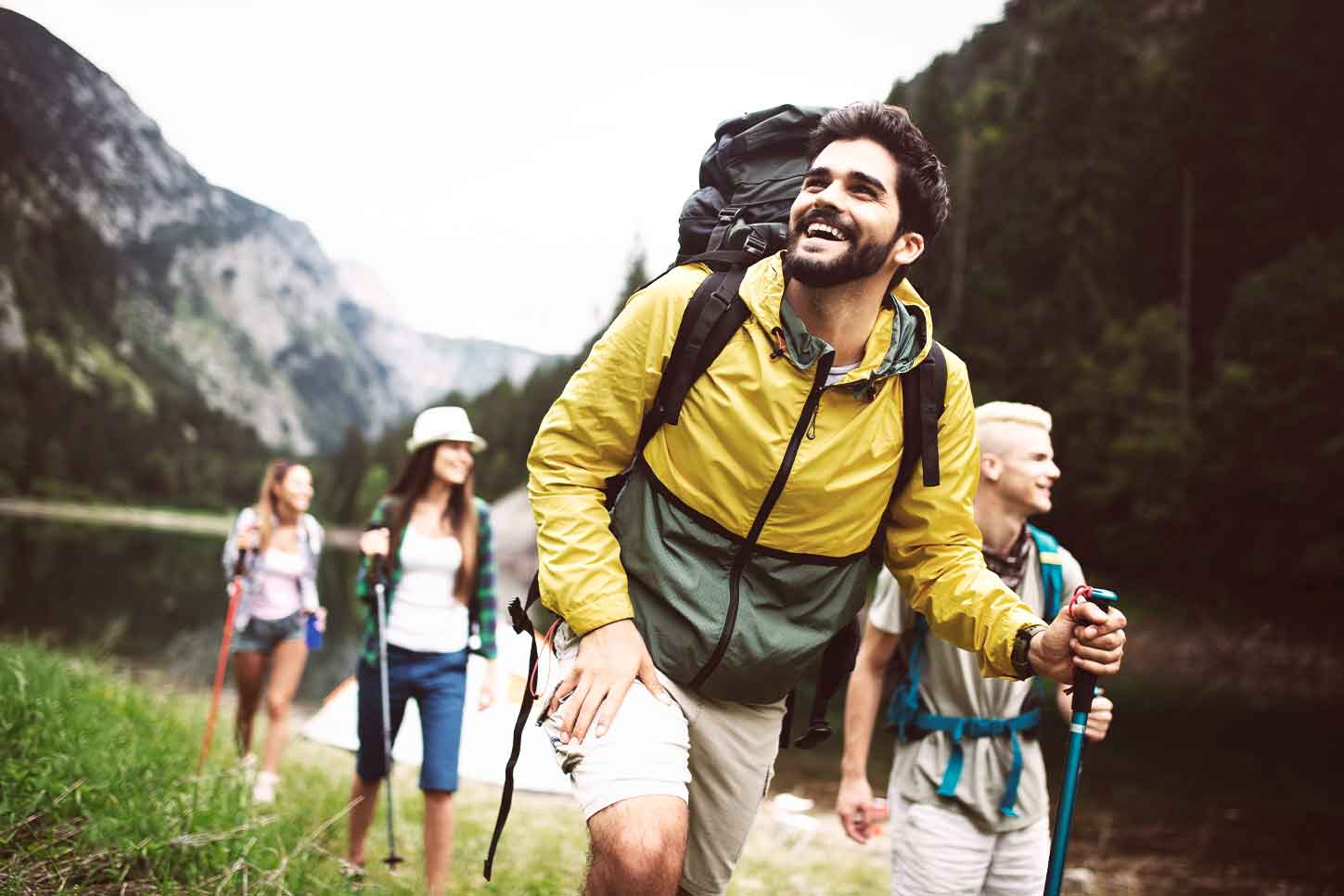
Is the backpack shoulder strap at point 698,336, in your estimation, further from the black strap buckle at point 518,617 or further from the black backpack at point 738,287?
the black strap buckle at point 518,617

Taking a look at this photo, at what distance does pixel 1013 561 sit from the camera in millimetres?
4250

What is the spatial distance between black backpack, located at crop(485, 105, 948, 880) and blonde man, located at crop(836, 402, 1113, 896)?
942mm

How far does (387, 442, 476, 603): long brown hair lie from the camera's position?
20.5ft

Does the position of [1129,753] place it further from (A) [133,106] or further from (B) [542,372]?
(B) [542,372]

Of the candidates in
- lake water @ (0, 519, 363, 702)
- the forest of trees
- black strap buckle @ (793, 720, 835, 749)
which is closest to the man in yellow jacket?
black strap buckle @ (793, 720, 835, 749)

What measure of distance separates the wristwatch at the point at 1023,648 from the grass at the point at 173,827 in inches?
98.7

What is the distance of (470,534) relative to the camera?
6340 mm

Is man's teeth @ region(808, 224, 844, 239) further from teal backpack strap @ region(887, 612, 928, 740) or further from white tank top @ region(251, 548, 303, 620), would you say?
white tank top @ region(251, 548, 303, 620)

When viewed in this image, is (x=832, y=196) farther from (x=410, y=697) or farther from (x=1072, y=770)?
(x=410, y=697)

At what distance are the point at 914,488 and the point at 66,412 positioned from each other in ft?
491

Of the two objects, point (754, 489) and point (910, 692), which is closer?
point (754, 489)

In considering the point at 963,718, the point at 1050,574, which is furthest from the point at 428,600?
the point at 1050,574

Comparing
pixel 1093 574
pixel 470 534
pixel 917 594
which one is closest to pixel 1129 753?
pixel 470 534

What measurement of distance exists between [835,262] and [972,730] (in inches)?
83.4
